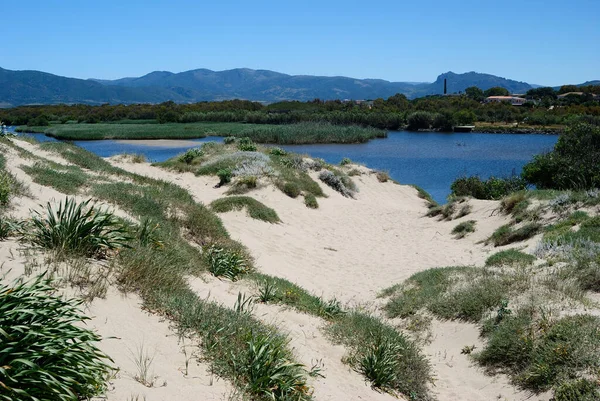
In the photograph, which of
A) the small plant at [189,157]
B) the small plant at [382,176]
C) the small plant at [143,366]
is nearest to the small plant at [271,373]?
the small plant at [143,366]

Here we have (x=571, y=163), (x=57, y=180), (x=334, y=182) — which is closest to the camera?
(x=57, y=180)

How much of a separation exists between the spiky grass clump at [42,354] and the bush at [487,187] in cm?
2206

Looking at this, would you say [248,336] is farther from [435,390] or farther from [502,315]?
[502,315]

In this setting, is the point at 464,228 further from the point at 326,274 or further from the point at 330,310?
the point at 330,310

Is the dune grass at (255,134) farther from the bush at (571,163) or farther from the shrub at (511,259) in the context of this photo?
the shrub at (511,259)

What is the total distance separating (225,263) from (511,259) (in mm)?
6309

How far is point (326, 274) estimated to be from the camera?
12055 millimetres

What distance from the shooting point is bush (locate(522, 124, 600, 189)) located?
65.0 feet

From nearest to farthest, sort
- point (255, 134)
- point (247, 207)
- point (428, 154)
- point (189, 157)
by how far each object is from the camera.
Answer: point (247, 207) → point (189, 157) → point (428, 154) → point (255, 134)

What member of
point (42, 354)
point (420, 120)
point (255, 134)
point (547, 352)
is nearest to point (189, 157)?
point (547, 352)

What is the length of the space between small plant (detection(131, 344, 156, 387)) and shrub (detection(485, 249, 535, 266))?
8.31 metres

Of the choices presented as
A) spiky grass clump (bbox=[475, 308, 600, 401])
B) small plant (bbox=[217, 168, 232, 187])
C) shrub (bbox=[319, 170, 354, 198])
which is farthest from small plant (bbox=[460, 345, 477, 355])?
shrub (bbox=[319, 170, 354, 198])

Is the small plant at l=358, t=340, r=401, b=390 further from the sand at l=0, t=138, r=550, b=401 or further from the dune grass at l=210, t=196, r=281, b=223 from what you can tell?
the dune grass at l=210, t=196, r=281, b=223

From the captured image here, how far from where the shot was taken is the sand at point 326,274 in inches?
184
